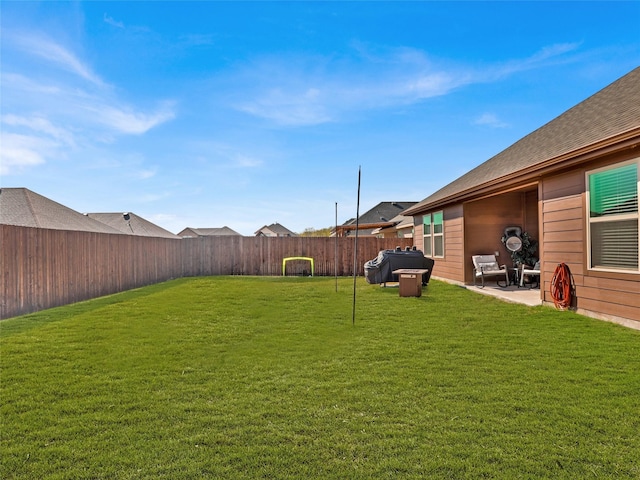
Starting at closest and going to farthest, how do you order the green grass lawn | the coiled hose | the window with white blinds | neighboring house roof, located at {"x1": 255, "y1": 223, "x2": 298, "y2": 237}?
1. the green grass lawn
2. the window with white blinds
3. the coiled hose
4. neighboring house roof, located at {"x1": 255, "y1": 223, "x2": 298, "y2": 237}

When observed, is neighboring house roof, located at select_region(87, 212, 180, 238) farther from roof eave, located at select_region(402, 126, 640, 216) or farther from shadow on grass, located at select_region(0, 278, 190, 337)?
roof eave, located at select_region(402, 126, 640, 216)

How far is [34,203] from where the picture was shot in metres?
16.2

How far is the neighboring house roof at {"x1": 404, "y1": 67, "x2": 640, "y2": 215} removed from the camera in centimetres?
530

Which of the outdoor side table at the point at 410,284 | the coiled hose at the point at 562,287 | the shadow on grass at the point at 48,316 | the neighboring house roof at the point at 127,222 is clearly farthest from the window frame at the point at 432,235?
the neighboring house roof at the point at 127,222

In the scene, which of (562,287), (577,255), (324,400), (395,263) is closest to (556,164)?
(577,255)

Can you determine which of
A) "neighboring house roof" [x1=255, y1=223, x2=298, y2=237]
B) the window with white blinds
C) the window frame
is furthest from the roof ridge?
"neighboring house roof" [x1=255, y1=223, x2=298, y2=237]

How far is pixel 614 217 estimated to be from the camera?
538cm

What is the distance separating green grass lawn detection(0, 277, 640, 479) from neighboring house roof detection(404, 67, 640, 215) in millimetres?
2580

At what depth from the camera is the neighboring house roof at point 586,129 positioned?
17.4 feet

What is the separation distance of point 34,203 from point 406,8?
1657 cm

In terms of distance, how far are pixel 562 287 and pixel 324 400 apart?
5341 millimetres

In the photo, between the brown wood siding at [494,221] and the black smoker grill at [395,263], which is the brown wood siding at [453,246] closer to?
the brown wood siding at [494,221]

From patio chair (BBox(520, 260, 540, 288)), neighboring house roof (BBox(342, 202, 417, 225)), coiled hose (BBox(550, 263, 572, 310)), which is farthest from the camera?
neighboring house roof (BBox(342, 202, 417, 225))

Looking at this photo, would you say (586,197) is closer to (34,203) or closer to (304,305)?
(304,305)
